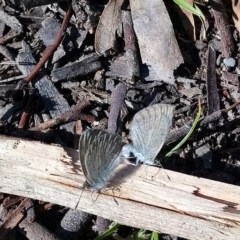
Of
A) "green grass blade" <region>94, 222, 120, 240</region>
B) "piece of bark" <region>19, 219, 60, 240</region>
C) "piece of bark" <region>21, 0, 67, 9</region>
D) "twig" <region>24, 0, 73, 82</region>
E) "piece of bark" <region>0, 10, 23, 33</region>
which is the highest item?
"piece of bark" <region>21, 0, 67, 9</region>

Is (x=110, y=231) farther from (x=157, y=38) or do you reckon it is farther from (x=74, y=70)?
(x=157, y=38)

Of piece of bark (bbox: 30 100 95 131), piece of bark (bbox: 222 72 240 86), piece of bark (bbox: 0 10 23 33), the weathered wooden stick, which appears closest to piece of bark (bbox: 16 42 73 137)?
piece of bark (bbox: 30 100 95 131)

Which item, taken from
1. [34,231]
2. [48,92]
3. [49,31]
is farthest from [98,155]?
[49,31]

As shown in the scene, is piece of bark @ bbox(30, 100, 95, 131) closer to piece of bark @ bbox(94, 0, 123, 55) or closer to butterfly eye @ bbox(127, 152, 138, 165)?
piece of bark @ bbox(94, 0, 123, 55)

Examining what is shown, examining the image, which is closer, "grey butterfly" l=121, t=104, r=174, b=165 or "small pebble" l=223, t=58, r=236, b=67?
"grey butterfly" l=121, t=104, r=174, b=165

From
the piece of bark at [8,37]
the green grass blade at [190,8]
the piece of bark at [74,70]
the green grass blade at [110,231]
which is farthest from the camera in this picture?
the piece of bark at [8,37]

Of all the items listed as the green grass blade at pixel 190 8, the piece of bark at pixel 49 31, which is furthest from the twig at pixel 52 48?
the green grass blade at pixel 190 8

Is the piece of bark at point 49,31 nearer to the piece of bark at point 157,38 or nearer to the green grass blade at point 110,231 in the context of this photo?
the piece of bark at point 157,38
